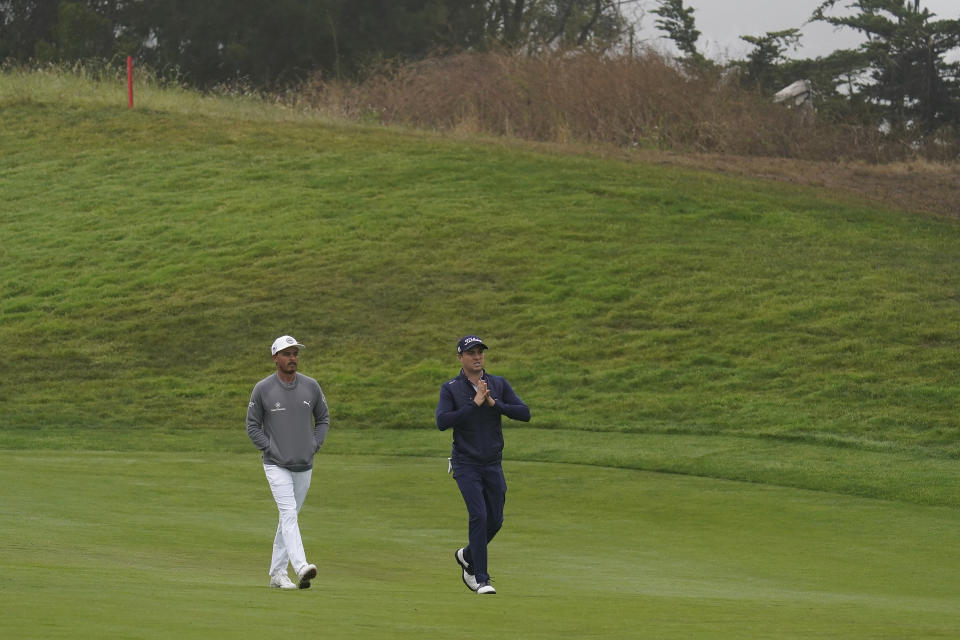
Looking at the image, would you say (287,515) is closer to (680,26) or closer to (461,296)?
(461,296)

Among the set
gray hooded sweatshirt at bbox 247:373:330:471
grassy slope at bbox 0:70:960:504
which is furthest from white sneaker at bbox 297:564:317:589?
grassy slope at bbox 0:70:960:504

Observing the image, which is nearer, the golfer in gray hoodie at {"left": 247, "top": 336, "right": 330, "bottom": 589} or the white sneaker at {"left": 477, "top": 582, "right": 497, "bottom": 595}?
the white sneaker at {"left": 477, "top": 582, "right": 497, "bottom": 595}

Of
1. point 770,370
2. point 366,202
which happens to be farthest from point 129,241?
point 770,370

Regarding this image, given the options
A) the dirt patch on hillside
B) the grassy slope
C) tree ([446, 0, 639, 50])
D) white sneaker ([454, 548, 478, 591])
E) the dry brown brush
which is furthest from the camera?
tree ([446, 0, 639, 50])

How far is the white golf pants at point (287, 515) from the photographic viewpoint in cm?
1045

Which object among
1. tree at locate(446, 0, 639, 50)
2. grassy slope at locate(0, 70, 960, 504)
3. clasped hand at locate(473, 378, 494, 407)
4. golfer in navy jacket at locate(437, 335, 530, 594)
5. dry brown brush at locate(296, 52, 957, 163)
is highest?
tree at locate(446, 0, 639, 50)

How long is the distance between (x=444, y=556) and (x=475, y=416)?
2534 millimetres

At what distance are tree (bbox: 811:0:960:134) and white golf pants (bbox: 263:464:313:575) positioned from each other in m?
51.2

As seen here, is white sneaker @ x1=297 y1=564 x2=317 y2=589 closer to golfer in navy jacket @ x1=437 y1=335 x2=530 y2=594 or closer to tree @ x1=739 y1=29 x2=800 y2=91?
golfer in navy jacket @ x1=437 y1=335 x2=530 y2=594

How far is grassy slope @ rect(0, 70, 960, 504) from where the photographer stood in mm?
25750

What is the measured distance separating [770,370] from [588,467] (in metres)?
8.45

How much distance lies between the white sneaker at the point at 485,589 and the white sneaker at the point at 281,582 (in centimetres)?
129

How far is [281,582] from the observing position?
408 inches

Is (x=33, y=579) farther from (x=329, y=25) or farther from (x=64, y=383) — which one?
(x=329, y=25)
